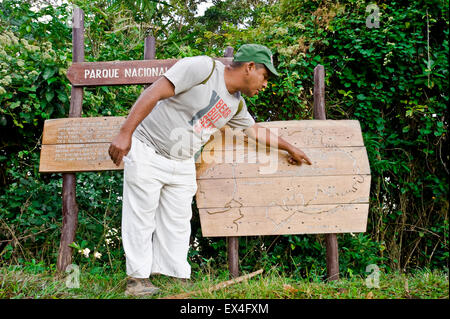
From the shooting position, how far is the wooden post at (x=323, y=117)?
338 centimetres

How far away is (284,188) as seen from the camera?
3342 millimetres

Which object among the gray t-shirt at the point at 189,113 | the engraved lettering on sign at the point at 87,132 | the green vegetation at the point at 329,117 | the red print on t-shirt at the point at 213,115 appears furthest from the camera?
the green vegetation at the point at 329,117

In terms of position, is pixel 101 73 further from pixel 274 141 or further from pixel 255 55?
pixel 274 141

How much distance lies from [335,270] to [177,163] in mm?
1805

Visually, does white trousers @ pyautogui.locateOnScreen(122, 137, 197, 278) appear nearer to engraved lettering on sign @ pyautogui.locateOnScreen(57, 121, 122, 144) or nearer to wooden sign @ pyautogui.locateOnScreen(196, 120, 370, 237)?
wooden sign @ pyautogui.locateOnScreen(196, 120, 370, 237)

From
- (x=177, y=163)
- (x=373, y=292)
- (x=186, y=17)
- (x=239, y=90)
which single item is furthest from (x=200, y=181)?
(x=186, y=17)

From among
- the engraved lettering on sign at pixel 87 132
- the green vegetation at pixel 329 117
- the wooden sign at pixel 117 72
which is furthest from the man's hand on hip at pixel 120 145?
the green vegetation at pixel 329 117

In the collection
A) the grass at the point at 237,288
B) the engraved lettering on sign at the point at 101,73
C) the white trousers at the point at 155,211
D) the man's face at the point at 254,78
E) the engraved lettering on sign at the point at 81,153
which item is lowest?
the grass at the point at 237,288

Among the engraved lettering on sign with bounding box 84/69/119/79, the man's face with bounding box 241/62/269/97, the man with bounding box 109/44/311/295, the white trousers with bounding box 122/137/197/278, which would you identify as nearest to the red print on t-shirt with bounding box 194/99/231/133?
the man with bounding box 109/44/311/295

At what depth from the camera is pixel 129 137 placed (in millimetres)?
2436

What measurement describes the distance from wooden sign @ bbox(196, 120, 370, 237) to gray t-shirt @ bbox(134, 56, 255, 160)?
0.62 m

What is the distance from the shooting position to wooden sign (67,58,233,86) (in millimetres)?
3453

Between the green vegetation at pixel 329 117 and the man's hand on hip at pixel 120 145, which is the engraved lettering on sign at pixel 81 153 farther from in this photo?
the man's hand on hip at pixel 120 145

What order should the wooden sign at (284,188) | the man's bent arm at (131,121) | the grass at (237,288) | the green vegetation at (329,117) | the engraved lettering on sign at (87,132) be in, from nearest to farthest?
the man's bent arm at (131,121), the grass at (237,288), the wooden sign at (284,188), the engraved lettering on sign at (87,132), the green vegetation at (329,117)
